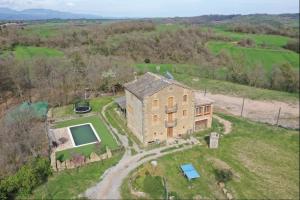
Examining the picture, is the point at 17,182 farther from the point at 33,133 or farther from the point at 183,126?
the point at 183,126

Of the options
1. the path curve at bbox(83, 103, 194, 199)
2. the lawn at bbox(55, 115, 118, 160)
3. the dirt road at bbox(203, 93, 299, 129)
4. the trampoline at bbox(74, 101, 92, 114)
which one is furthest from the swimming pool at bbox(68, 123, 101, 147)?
the dirt road at bbox(203, 93, 299, 129)

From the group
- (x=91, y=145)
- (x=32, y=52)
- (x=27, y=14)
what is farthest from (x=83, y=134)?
(x=32, y=52)

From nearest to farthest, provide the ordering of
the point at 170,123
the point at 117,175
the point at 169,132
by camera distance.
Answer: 1. the point at 117,175
2. the point at 170,123
3. the point at 169,132

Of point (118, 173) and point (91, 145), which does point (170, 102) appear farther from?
point (91, 145)

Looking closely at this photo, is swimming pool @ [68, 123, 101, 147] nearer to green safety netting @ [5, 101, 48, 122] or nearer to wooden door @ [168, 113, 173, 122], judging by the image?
green safety netting @ [5, 101, 48, 122]

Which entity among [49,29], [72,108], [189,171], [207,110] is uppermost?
[49,29]

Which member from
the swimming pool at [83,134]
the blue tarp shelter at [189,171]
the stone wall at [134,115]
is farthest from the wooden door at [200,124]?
the swimming pool at [83,134]

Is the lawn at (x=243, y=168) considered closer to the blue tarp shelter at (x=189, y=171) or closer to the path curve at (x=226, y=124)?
the blue tarp shelter at (x=189, y=171)
